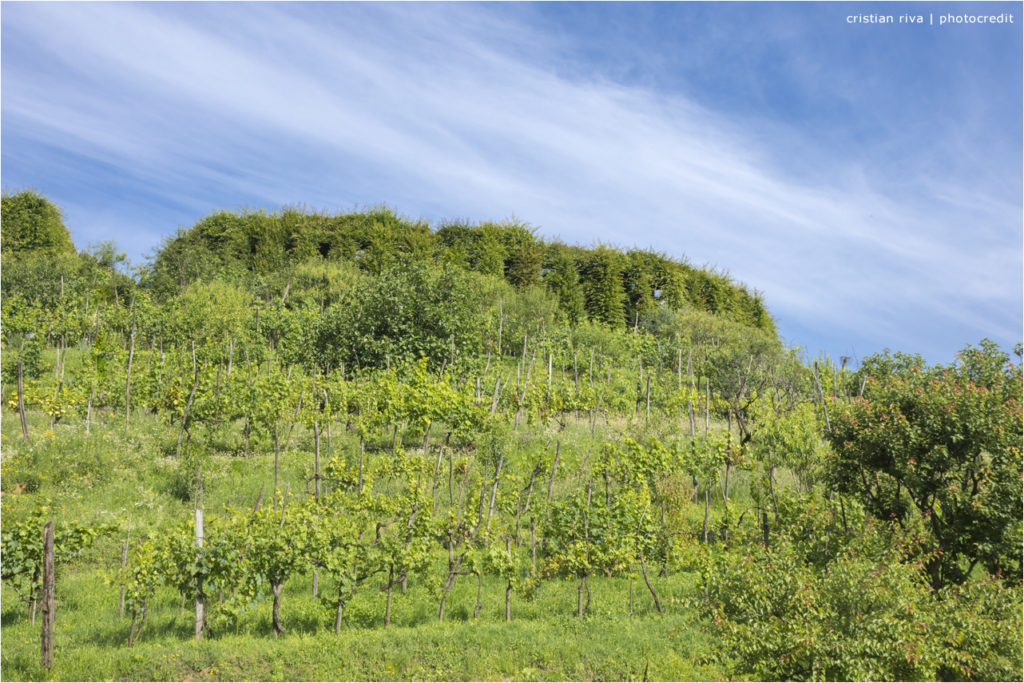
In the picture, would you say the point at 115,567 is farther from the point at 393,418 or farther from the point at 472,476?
the point at 472,476

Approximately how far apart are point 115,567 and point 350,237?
1161 inches

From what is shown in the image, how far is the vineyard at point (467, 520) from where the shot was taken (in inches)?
374

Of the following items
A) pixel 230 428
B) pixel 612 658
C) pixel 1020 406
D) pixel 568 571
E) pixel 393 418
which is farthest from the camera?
pixel 230 428

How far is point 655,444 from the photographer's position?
50.8ft

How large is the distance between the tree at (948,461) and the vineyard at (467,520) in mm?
54

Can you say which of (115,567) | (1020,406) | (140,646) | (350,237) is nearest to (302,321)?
(350,237)

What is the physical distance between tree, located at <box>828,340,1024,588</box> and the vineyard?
2.1 inches

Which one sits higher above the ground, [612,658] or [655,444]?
[655,444]

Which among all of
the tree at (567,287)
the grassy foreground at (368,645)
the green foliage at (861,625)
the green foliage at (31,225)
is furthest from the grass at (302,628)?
the green foliage at (31,225)

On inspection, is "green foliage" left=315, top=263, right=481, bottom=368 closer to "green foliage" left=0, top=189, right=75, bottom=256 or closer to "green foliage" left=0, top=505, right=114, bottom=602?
"green foliage" left=0, top=505, right=114, bottom=602

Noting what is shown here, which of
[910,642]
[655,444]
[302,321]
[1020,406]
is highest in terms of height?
[302,321]

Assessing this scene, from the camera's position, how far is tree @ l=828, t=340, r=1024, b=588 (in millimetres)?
12102

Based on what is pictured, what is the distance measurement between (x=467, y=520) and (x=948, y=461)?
356 inches

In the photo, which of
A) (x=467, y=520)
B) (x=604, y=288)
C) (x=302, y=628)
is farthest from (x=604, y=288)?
(x=302, y=628)
